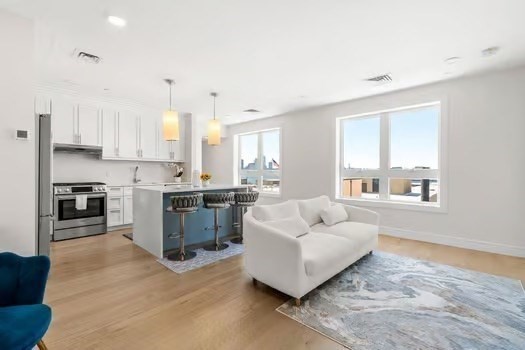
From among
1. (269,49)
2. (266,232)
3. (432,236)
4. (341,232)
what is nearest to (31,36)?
(269,49)

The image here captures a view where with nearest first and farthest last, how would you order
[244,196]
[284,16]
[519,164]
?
[284,16]
[519,164]
[244,196]

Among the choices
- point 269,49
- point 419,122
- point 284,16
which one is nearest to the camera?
point 284,16

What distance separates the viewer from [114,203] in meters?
5.11

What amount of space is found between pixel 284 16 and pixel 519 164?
386 cm

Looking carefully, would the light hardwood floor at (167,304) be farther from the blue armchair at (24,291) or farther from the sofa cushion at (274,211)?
the sofa cushion at (274,211)

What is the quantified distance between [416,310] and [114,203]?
528 centimetres

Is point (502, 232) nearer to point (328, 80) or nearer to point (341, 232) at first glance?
point (341, 232)

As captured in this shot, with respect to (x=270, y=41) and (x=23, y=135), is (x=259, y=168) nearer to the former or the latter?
(x=270, y=41)

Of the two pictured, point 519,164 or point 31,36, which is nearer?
point 31,36

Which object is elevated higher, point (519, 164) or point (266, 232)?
point (519, 164)

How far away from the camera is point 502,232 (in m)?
3.68

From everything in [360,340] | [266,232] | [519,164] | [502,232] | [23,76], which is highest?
[23,76]

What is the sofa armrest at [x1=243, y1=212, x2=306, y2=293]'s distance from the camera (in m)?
2.26

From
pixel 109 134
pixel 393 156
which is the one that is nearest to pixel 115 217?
pixel 109 134
